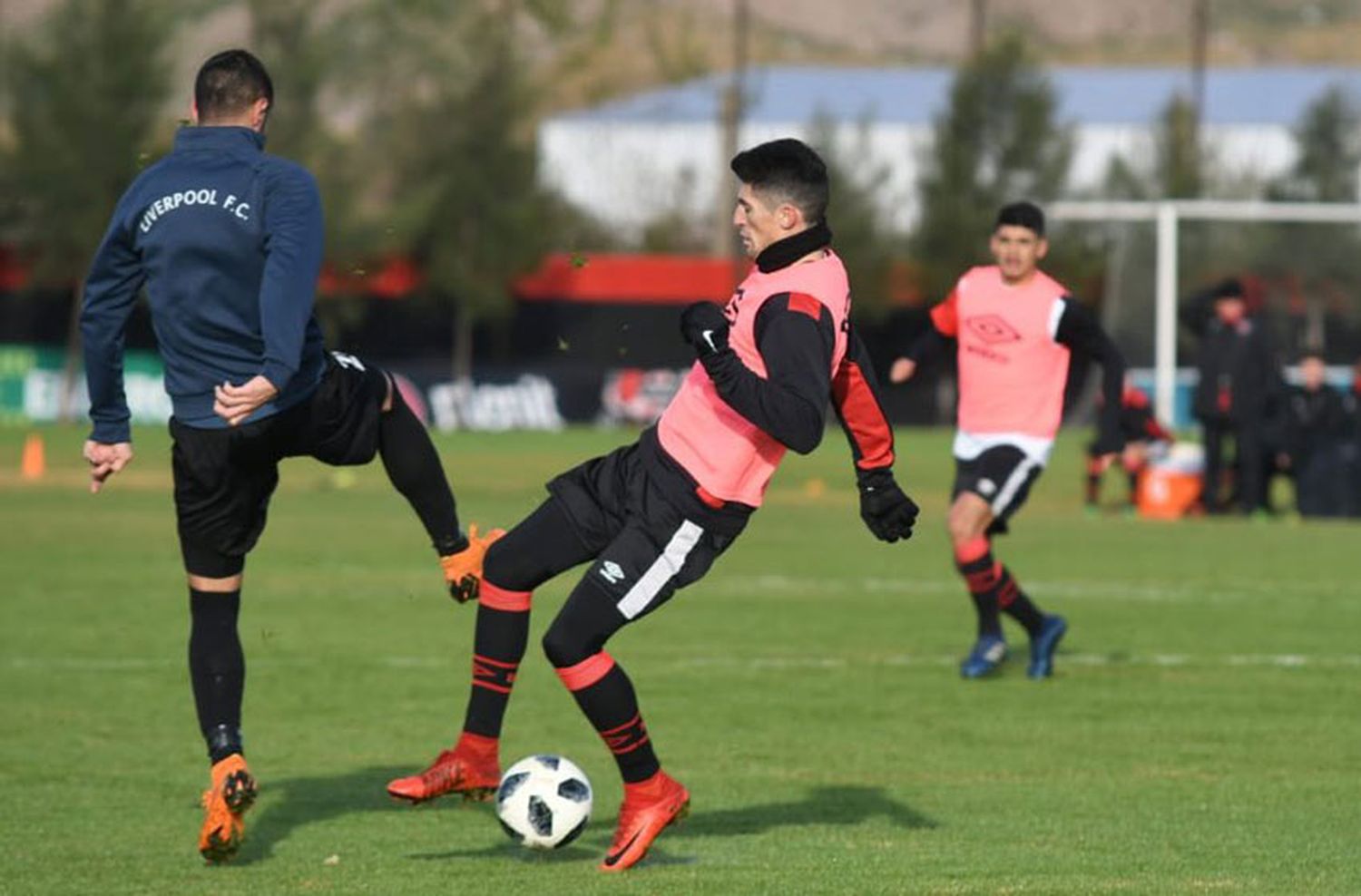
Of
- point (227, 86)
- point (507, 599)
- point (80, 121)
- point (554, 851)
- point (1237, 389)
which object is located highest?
point (227, 86)

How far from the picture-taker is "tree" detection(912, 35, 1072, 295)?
54500mm

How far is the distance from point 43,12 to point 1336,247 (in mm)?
30435

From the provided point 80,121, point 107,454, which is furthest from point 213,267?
point 80,121

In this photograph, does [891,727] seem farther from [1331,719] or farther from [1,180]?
[1,180]

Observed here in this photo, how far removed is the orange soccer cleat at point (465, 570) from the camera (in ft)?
28.5

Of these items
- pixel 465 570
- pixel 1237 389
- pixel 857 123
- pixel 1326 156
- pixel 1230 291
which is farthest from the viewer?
pixel 857 123

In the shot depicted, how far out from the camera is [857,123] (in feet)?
201

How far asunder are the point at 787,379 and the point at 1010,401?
5.66 metres

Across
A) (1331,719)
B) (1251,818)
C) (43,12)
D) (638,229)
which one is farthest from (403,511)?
(638,229)

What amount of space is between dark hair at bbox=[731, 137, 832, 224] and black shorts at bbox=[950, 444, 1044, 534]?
525 centimetres

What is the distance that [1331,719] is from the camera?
11422 millimetres

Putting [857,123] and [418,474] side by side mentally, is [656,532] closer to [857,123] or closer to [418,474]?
[418,474]

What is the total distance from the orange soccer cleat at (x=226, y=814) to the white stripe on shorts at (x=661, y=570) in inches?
51.3

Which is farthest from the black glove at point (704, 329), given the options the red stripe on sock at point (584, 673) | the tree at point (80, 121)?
the tree at point (80, 121)
